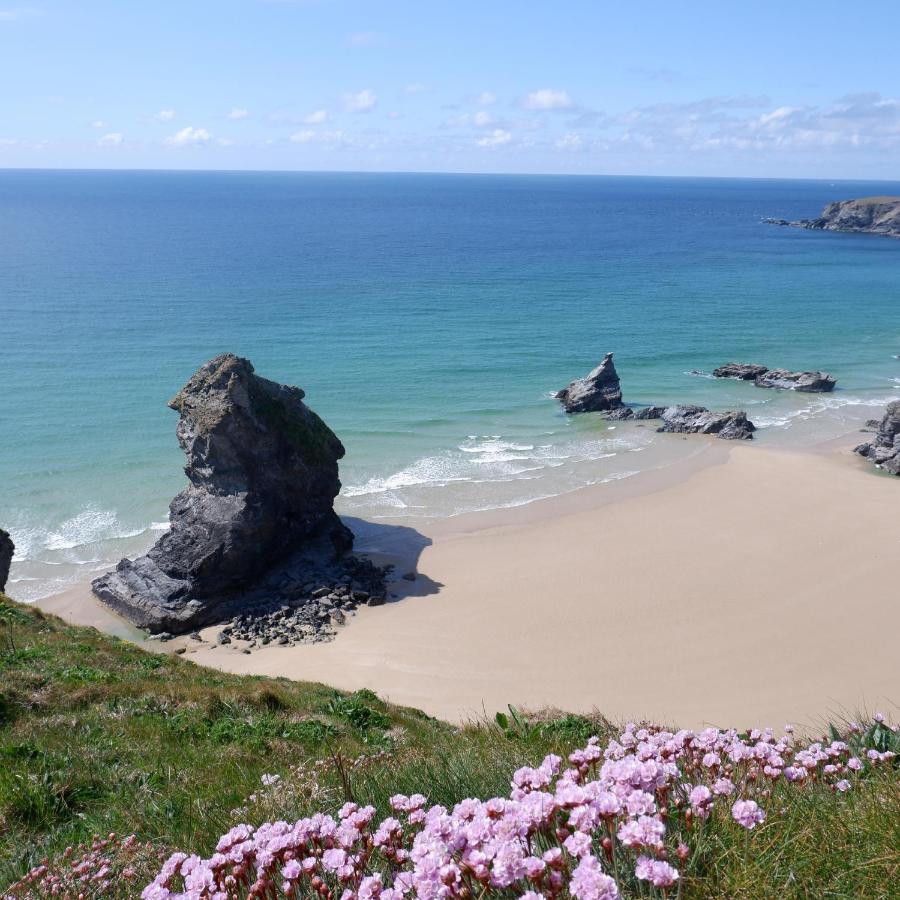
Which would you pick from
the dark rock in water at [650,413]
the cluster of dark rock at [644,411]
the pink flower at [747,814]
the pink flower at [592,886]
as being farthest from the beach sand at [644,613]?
the pink flower at [592,886]

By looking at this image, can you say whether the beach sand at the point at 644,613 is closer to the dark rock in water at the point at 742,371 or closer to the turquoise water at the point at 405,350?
the turquoise water at the point at 405,350

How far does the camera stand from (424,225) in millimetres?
151000

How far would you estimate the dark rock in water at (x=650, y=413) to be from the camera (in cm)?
4544

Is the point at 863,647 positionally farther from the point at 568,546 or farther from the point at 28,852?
the point at 28,852

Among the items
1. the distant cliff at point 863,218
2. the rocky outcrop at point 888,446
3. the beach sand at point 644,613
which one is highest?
the distant cliff at point 863,218

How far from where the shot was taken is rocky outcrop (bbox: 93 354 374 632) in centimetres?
2502

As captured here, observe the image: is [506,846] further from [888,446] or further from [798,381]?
[798,381]

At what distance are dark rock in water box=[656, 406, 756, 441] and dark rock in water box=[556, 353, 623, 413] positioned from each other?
3.28 metres

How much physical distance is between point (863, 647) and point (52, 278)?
82.0 meters

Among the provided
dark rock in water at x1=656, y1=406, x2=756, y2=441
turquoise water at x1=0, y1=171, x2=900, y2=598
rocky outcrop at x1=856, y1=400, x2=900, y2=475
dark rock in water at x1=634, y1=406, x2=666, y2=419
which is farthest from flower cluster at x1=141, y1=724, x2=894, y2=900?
dark rock in water at x1=634, y1=406, x2=666, y2=419

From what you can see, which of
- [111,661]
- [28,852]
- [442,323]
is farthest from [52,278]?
[28,852]

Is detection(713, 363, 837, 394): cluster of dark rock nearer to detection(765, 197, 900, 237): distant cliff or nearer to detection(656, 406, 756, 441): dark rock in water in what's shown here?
detection(656, 406, 756, 441): dark rock in water

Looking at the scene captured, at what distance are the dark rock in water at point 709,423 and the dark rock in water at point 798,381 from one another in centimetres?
939

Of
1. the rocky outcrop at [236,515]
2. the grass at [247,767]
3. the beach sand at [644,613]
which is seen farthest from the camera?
the rocky outcrop at [236,515]
